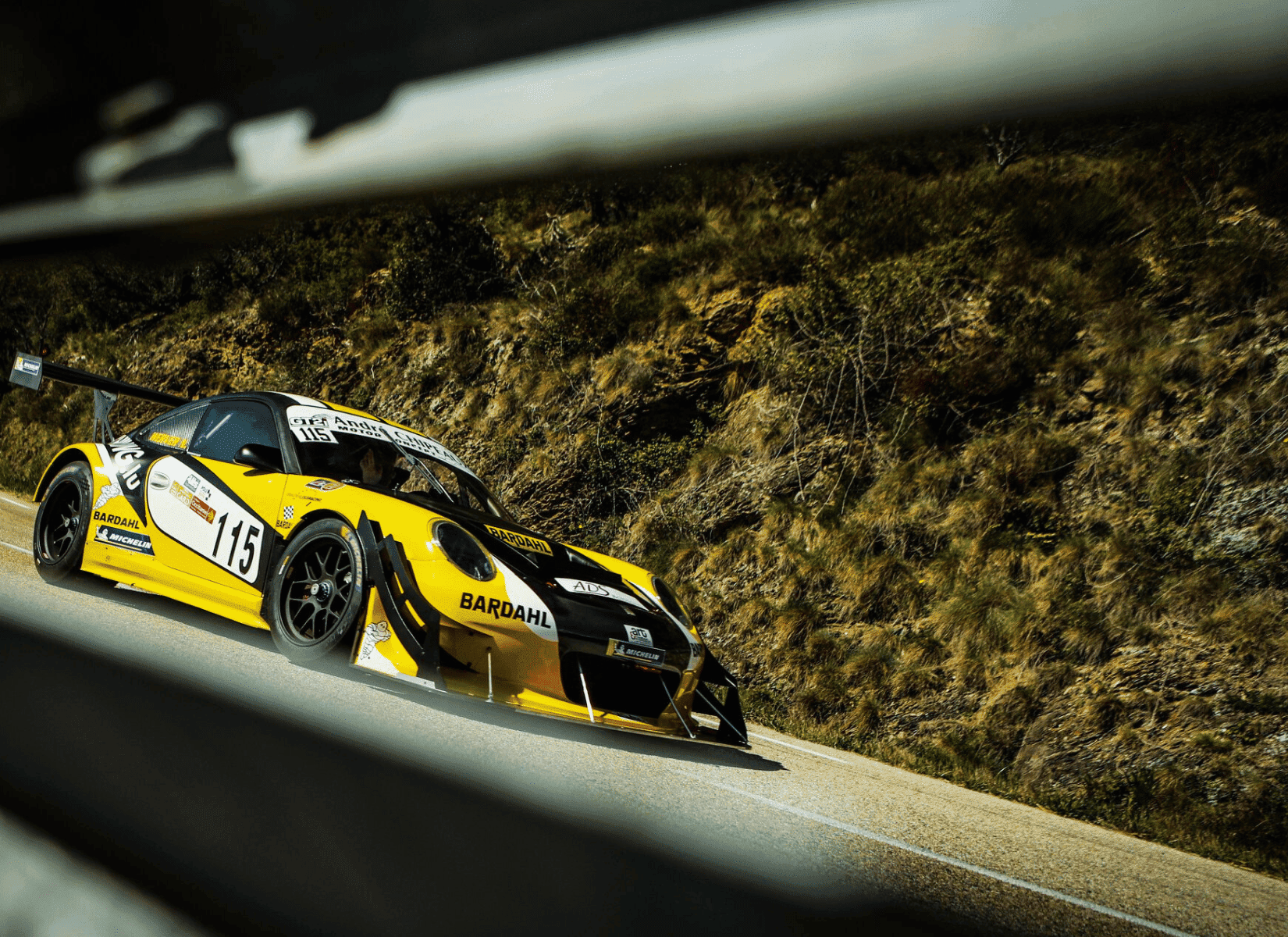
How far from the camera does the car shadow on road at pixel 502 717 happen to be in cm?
354

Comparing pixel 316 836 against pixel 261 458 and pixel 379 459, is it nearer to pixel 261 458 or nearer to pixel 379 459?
pixel 261 458

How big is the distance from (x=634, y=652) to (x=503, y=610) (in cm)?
69

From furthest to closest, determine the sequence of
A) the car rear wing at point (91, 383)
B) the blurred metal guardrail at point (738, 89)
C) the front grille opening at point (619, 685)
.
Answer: the car rear wing at point (91, 383) → the blurred metal guardrail at point (738, 89) → the front grille opening at point (619, 685)

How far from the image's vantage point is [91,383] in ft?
20.1

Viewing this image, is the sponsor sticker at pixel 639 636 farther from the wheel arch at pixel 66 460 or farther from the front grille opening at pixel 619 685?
the wheel arch at pixel 66 460

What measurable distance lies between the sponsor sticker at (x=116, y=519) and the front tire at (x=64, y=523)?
0.29 ft

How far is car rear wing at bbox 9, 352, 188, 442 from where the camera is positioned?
567cm

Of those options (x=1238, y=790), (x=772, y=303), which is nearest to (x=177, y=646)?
(x=1238, y=790)

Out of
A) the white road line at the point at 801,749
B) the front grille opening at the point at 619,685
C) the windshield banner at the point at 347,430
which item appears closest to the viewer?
the front grille opening at the point at 619,685

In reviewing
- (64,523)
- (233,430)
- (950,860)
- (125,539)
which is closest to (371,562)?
(233,430)

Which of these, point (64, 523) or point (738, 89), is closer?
point (64, 523)

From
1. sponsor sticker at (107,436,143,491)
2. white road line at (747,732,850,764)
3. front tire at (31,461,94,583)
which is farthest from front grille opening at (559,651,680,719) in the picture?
front tire at (31,461,94,583)

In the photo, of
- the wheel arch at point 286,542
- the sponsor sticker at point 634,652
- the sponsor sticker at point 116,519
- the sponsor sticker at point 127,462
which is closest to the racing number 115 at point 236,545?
the wheel arch at point 286,542

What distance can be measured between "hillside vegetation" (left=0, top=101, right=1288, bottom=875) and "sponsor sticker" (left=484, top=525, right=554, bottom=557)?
4.04 m
